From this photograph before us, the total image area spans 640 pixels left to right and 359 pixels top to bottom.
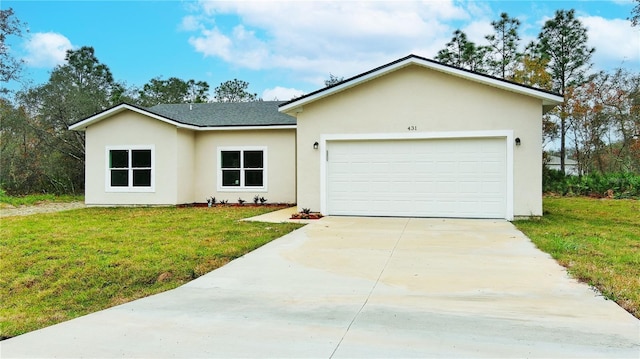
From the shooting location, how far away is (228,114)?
61.2 ft

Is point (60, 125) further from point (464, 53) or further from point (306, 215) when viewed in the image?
point (464, 53)

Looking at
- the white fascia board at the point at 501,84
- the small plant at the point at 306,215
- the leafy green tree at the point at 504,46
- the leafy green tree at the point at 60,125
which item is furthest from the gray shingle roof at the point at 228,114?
the leafy green tree at the point at 504,46

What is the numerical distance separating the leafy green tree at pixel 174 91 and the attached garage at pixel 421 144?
29.5m

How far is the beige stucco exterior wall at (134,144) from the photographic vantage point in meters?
16.2

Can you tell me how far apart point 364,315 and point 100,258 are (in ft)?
16.1

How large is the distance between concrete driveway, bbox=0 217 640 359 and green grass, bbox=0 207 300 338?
560 millimetres

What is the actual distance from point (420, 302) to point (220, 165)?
13.4 m

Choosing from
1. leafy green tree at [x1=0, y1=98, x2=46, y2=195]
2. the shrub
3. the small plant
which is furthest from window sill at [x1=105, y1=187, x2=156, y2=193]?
the shrub

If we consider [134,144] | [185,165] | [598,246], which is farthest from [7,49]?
[598,246]

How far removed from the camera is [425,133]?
12.6m

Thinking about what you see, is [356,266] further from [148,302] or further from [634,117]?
[634,117]

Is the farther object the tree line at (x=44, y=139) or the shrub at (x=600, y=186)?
the tree line at (x=44, y=139)

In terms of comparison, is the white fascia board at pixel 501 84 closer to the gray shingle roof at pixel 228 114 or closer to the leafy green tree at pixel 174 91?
the gray shingle roof at pixel 228 114

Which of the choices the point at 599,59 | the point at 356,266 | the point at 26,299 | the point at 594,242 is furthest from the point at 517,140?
the point at 599,59
